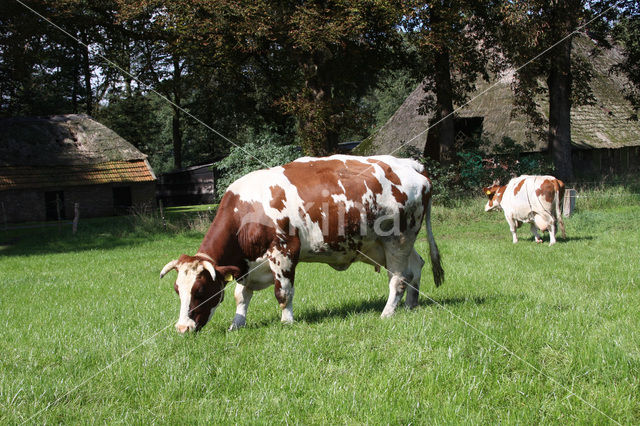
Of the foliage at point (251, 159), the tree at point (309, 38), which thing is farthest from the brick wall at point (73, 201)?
the tree at point (309, 38)

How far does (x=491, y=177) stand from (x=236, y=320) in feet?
56.2

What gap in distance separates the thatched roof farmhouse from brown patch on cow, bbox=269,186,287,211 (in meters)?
20.4

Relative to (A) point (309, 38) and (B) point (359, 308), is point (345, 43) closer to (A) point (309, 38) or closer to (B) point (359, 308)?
(A) point (309, 38)

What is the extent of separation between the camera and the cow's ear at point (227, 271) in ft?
17.1

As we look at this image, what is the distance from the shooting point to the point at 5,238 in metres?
19.8

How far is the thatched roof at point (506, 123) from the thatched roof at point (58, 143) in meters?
14.8

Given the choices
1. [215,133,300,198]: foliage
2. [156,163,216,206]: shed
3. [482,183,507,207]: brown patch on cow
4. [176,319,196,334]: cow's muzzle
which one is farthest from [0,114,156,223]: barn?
[176,319,196,334]: cow's muzzle

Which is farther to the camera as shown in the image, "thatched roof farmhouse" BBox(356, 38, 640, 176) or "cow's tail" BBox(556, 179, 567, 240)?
"thatched roof farmhouse" BBox(356, 38, 640, 176)

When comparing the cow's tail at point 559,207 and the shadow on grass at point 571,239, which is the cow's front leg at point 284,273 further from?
the cow's tail at point 559,207

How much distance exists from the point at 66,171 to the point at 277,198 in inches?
1007

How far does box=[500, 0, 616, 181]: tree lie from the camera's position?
17297 mm

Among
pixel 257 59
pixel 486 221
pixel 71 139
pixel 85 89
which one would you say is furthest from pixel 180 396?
pixel 85 89

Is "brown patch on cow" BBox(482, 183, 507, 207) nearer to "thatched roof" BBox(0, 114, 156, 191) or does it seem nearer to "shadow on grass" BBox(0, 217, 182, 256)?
"shadow on grass" BBox(0, 217, 182, 256)

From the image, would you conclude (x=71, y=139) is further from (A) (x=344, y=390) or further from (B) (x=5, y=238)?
(A) (x=344, y=390)
